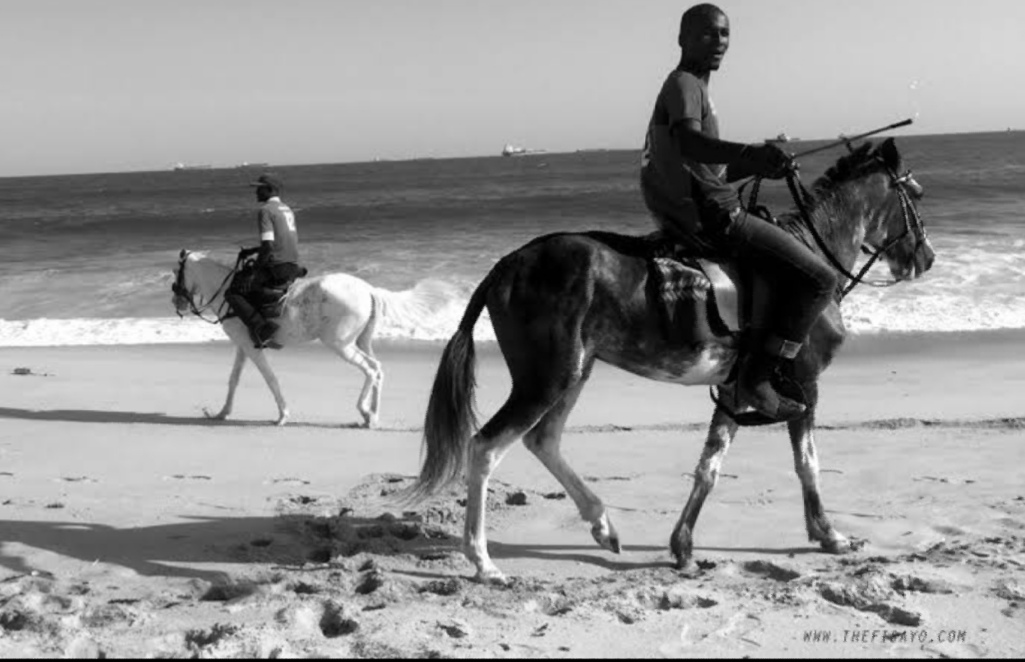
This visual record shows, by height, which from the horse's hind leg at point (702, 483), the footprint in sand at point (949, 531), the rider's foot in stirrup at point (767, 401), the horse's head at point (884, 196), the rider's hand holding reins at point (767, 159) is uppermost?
the rider's hand holding reins at point (767, 159)

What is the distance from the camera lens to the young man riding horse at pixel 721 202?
4.98m

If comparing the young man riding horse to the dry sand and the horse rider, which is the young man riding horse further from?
the horse rider

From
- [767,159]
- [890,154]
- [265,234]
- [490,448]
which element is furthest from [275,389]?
[767,159]

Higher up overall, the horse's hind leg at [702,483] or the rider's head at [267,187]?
the rider's head at [267,187]

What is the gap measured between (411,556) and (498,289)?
149cm

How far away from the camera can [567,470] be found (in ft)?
19.0

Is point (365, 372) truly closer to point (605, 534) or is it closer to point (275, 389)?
point (275, 389)

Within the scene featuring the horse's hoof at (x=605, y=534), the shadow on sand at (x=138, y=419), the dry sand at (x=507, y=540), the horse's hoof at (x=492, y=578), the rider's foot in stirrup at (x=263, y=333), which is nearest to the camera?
the dry sand at (x=507, y=540)

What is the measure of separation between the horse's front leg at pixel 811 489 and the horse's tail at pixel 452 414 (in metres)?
1.75

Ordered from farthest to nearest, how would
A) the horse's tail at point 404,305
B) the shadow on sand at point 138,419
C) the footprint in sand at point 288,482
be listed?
the horse's tail at point 404,305 → the shadow on sand at point 138,419 → the footprint in sand at point 288,482

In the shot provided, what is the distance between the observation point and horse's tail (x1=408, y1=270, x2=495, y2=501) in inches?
216

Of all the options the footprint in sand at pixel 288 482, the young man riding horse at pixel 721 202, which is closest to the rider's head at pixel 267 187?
the footprint in sand at pixel 288 482

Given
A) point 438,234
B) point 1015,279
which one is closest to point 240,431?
point 1015,279

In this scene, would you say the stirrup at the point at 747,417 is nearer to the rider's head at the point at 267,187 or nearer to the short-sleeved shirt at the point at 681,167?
the short-sleeved shirt at the point at 681,167
